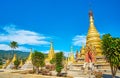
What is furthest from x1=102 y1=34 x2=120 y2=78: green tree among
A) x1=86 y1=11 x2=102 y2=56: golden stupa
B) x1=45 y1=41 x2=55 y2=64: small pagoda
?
x1=45 y1=41 x2=55 y2=64: small pagoda

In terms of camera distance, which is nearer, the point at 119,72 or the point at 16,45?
the point at 119,72

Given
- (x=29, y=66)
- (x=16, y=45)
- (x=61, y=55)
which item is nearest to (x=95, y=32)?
(x=61, y=55)

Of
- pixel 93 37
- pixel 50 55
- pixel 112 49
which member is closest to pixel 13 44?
pixel 50 55

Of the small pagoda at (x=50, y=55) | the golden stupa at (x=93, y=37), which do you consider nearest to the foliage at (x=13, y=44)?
the small pagoda at (x=50, y=55)

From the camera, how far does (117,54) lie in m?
35.8

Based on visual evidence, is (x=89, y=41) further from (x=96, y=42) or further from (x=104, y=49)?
(x=104, y=49)

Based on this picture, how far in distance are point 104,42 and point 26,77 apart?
20973 millimetres

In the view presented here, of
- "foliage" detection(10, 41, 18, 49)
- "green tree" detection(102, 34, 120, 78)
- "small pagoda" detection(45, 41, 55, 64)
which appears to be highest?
"foliage" detection(10, 41, 18, 49)

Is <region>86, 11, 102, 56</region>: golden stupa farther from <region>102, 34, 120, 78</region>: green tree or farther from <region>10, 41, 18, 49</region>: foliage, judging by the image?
<region>10, 41, 18, 49</region>: foliage

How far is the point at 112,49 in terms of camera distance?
36.2m

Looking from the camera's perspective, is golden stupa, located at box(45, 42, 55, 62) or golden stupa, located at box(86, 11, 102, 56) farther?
golden stupa, located at box(45, 42, 55, 62)

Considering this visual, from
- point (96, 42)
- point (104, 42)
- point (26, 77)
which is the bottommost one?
point (26, 77)

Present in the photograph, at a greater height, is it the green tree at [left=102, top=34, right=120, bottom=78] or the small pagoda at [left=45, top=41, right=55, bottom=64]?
the small pagoda at [left=45, top=41, right=55, bottom=64]

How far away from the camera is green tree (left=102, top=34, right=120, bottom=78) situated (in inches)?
1409
